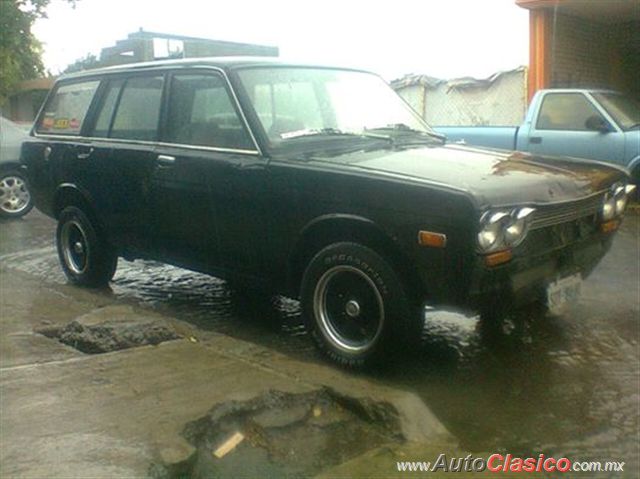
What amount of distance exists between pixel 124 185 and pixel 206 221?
3.11 ft

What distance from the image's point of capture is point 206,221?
16.9 ft

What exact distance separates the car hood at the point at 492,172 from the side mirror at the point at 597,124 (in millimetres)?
4736

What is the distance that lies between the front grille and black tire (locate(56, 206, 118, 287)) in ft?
11.4

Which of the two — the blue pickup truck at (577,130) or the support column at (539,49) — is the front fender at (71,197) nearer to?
the blue pickup truck at (577,130)

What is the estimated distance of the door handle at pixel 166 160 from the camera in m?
5.33

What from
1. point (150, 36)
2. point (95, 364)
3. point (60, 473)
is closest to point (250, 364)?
point (95, 364)

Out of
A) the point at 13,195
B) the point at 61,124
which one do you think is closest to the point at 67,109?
the point at 61,124

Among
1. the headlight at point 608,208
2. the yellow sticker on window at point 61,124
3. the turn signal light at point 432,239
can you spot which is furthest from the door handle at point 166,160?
the headlight at point 608,208

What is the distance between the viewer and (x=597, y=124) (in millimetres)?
9523

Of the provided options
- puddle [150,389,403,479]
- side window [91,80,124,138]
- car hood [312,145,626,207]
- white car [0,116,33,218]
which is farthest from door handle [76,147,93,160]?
white car [0,116,33,218]

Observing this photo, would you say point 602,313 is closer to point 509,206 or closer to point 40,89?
point 509,206

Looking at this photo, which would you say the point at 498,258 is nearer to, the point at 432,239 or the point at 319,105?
A: the point at 432,239

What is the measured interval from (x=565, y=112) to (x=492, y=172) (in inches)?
243

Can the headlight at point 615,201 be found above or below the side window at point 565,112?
below
